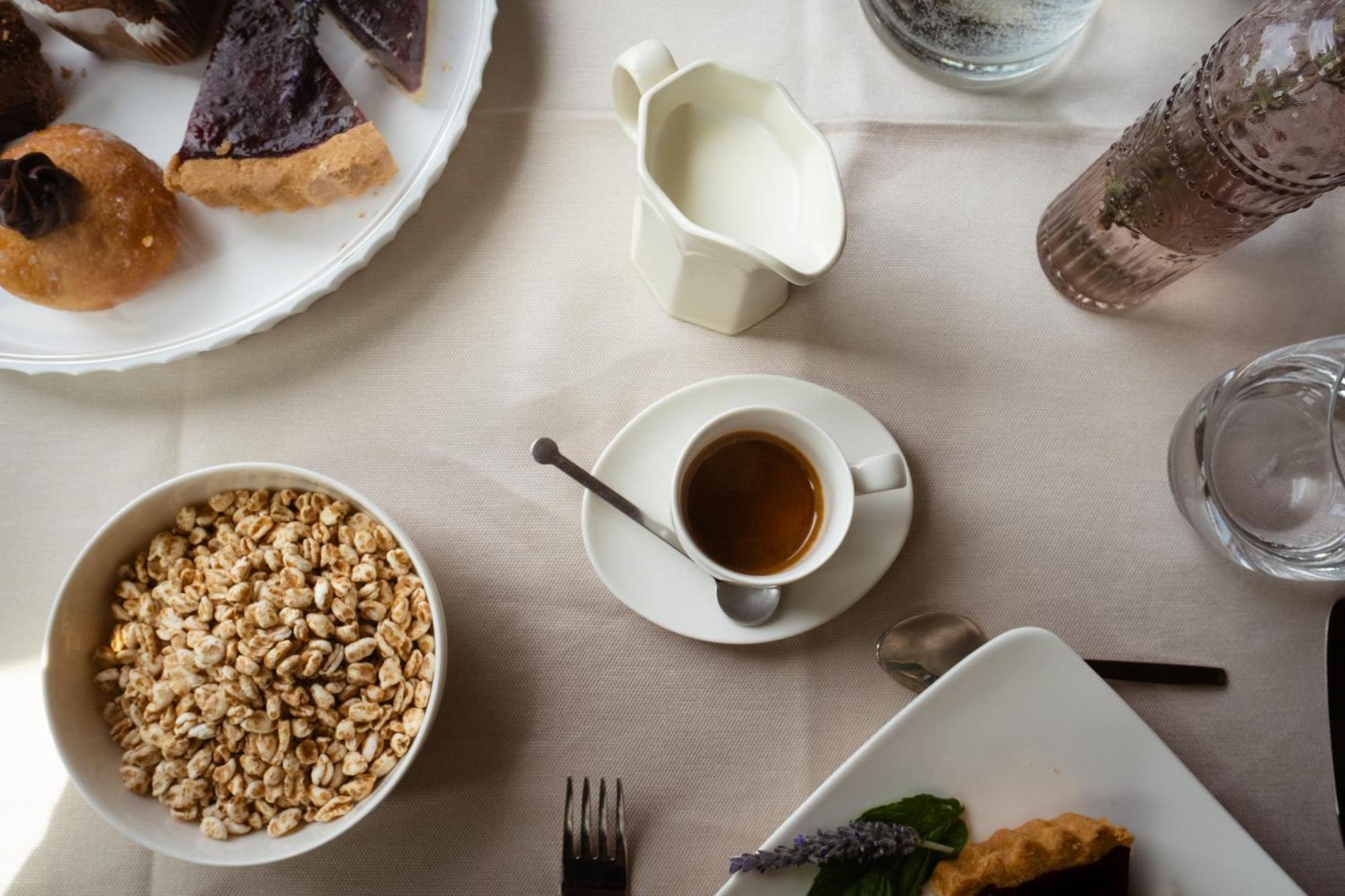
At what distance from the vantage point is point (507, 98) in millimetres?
1091

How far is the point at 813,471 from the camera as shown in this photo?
3.07ft

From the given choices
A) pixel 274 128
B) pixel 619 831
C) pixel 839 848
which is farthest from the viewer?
pixel 274 128

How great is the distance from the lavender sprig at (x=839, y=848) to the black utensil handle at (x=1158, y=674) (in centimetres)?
31

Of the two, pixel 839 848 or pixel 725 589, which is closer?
pixel 839 848

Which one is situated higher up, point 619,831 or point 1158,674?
→ point 1158,674

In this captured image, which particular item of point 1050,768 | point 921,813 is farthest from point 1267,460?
point 921,813

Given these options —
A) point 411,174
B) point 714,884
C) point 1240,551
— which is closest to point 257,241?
point 411,174

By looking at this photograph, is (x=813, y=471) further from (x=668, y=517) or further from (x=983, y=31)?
(x=983, y=31)

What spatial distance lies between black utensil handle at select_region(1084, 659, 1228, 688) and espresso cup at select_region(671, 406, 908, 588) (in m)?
0.34

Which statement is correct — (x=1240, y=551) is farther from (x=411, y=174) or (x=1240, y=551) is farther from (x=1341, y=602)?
(x=411, y=174)

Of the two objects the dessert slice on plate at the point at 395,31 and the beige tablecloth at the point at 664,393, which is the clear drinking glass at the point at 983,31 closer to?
the beige tablecloth at the point at 664,393

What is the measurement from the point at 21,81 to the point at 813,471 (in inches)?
40.2

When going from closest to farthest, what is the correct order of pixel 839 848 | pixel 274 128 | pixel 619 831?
pixel 839 848, pixel 619 831, pixel 274 128

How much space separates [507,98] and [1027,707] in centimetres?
94
